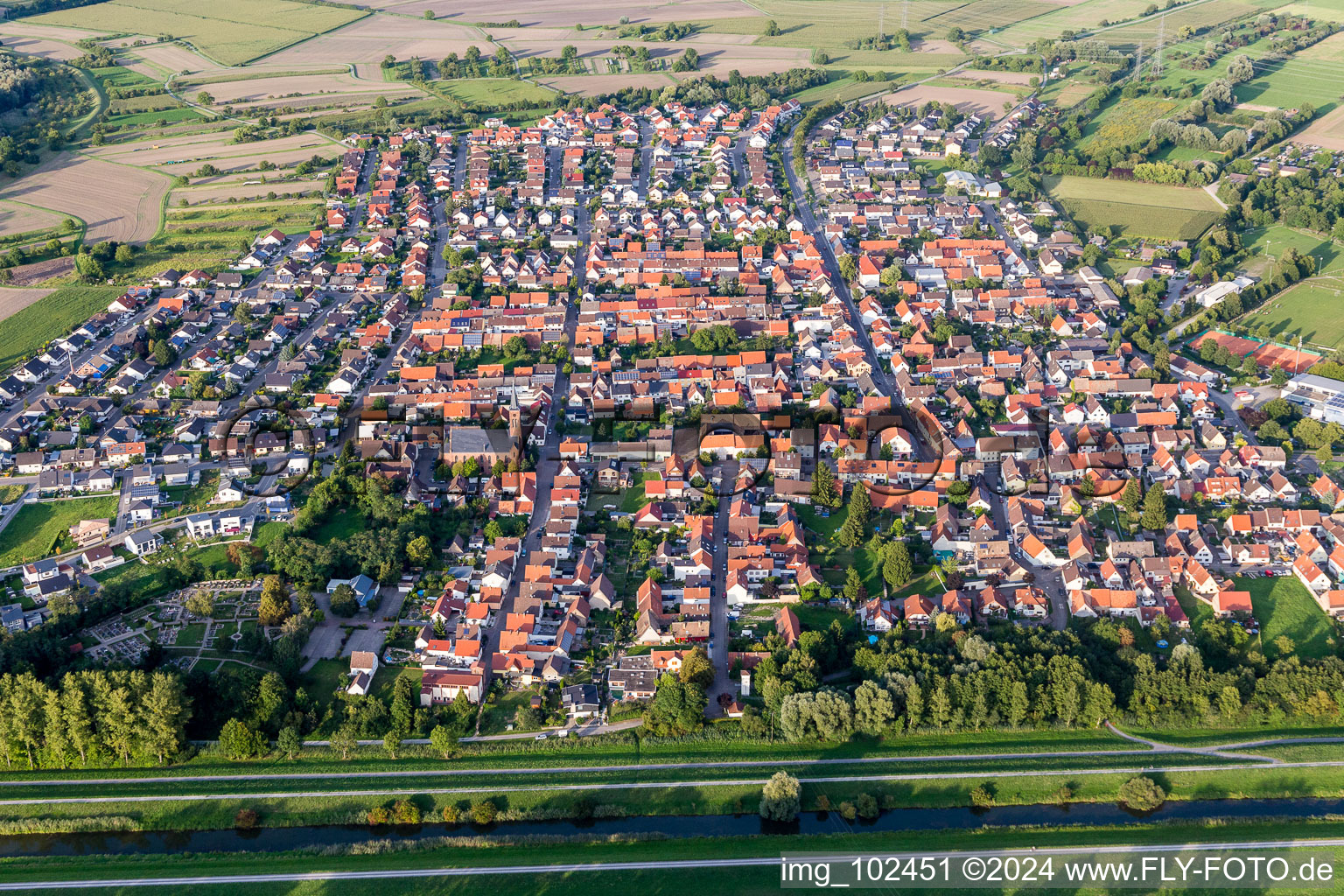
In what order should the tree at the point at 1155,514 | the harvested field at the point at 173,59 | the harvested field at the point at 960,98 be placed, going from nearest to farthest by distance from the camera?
the tree at the point at 1155,514, the harvested field at the point at 960,98, the harvested field at the point at 173,59

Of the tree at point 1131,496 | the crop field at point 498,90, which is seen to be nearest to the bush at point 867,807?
the tree at point 1131,496

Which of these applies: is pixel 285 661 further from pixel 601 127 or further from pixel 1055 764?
pixel 601 127

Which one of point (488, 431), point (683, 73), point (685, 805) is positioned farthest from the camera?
point (683, 73)

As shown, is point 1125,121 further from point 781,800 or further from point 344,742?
point 344,742

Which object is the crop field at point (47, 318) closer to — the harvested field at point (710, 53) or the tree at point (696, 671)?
the tree at point (696, 671)

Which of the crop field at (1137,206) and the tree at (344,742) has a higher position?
the crop field at (1137,206)

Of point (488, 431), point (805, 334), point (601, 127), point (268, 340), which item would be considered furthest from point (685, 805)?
point (601, 127)
